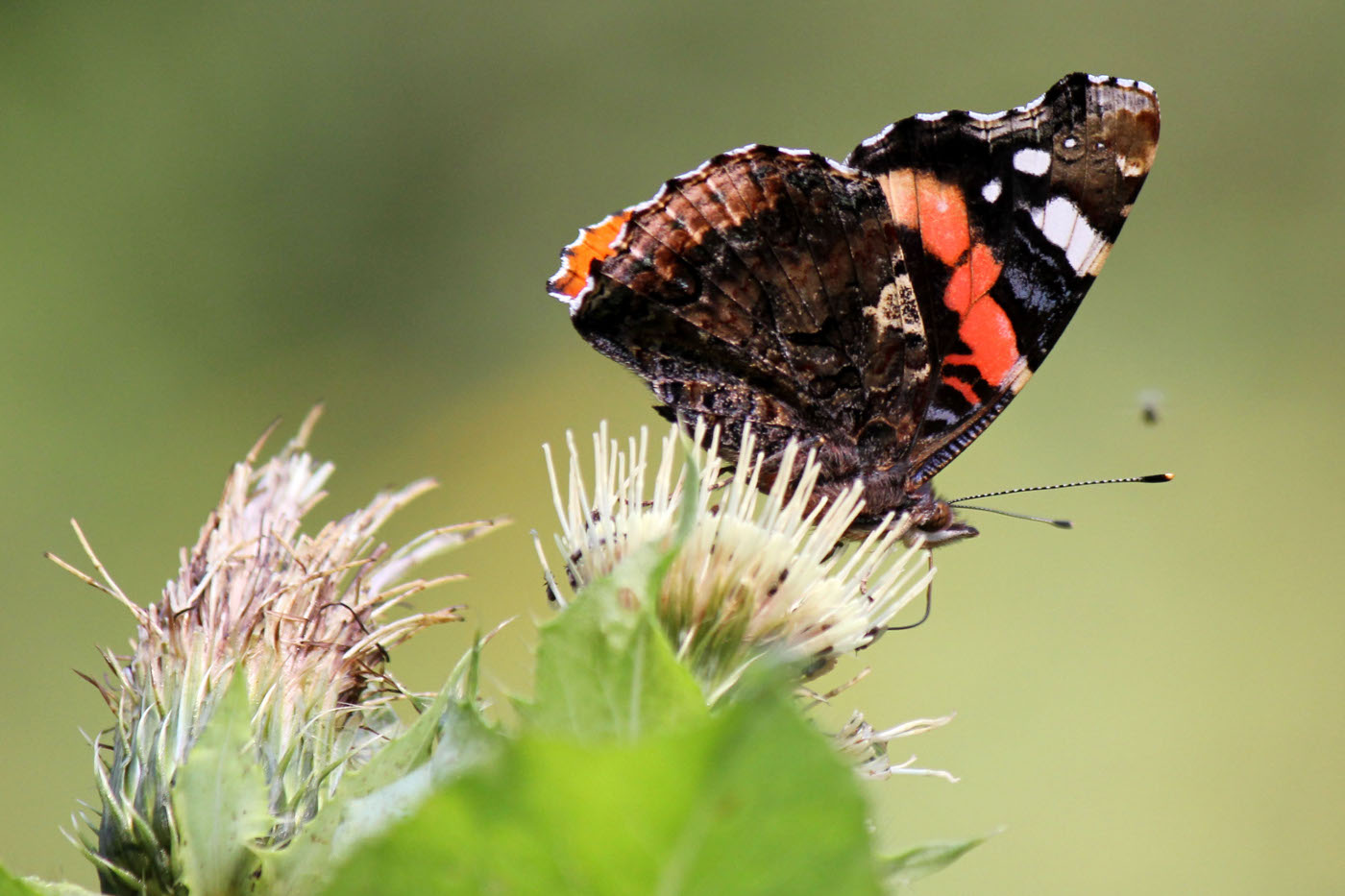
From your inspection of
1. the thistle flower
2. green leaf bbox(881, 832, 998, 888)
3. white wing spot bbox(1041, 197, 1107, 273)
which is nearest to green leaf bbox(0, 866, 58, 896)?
the thistle flower

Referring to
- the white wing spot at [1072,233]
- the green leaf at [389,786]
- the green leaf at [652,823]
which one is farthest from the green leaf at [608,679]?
the white wing spot at [1072,233]

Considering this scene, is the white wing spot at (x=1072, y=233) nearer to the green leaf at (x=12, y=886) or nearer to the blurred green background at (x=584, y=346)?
the green leaf at (x=12, y=886)

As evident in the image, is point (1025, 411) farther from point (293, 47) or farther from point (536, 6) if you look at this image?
point (293, 47)

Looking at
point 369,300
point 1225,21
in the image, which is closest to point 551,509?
point 369,300

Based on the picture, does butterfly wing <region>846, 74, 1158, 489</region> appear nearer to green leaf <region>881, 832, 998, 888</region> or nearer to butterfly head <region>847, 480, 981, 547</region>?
butterfly head <region>847, 480, 981, 547</region>

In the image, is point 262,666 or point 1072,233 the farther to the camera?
point 1072,233

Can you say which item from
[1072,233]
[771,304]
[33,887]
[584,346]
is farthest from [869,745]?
[584,346]

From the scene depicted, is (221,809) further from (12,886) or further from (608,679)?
(608,679)
